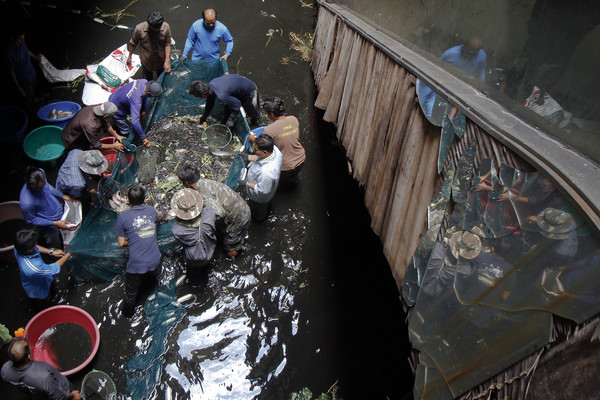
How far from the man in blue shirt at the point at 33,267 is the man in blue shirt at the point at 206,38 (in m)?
4.45

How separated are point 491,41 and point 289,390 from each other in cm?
452

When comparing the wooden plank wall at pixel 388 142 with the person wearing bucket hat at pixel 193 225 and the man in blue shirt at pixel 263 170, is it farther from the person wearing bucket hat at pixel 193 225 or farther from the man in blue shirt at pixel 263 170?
the person wearing bucket hat at pixel 193 225

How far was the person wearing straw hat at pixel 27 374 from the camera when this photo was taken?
3.32 metres

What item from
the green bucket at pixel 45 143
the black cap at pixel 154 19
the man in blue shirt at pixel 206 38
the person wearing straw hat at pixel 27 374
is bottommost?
the person wearing straw hat at pixel 27 374

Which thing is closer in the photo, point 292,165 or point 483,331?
point 483,331

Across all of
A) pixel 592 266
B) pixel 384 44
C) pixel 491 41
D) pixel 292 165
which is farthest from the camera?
pixel 292 165

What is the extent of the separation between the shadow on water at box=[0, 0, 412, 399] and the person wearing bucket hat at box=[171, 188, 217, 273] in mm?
618

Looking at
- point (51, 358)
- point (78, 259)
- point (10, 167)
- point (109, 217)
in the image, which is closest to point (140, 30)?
point (10, 167)

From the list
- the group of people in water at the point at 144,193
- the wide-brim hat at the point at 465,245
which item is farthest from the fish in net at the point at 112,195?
the wide-brim hat at the point at 465,245

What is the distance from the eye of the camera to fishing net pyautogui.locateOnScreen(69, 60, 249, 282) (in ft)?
14.9

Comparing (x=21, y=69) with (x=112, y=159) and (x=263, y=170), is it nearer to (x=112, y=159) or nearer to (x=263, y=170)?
(x=112, y=159)

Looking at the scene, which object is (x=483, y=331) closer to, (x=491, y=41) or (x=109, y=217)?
(x=491, y=41)

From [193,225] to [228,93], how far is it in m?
2.91

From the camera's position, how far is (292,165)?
588cm
